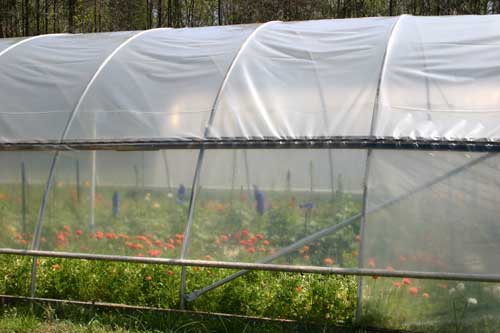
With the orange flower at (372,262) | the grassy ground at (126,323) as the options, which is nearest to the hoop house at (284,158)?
the orange flower at (372,262)

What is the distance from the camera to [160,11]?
73.2 feet

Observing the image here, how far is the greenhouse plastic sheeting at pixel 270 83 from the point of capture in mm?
5723

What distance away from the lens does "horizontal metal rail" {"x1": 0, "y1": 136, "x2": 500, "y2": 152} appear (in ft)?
17.4

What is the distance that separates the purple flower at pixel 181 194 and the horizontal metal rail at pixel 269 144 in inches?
14.3

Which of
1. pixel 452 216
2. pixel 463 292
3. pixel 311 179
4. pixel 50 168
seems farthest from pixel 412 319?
pixel 50 168

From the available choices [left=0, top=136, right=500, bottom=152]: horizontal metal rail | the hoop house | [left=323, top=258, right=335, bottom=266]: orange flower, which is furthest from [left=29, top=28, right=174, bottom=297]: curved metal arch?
[left=323, top=258, right=335, bottom=266]: orange flower

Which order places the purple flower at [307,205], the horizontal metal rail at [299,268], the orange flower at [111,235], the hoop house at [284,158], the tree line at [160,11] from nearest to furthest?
the horizontal metal rail at [299,268] < the hoop house at [284,158] < the purple flower at [307,205] < the orange flower at [111,235] < the tree line at [160,11]

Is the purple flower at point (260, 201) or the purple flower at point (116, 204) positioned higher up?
the purple flower at point (260, 201)

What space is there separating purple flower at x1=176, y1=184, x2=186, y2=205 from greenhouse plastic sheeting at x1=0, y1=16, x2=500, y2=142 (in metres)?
0.47

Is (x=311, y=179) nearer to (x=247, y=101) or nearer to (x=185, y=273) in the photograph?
(x=247, y=101)

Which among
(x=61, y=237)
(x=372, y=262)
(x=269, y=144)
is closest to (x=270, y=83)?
(x=269, y=144)

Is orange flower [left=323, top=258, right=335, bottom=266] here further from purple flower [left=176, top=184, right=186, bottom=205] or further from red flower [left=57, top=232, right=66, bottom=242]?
red flower [left=57, top=232, right=66, bottom=242]

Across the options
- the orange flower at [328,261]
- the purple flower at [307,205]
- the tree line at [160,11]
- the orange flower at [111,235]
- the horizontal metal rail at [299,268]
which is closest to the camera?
the horizontal metal rail at [299,268]

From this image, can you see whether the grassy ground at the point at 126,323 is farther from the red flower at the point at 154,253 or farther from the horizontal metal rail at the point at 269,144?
the horizontal metal rail at the point at 269,144
